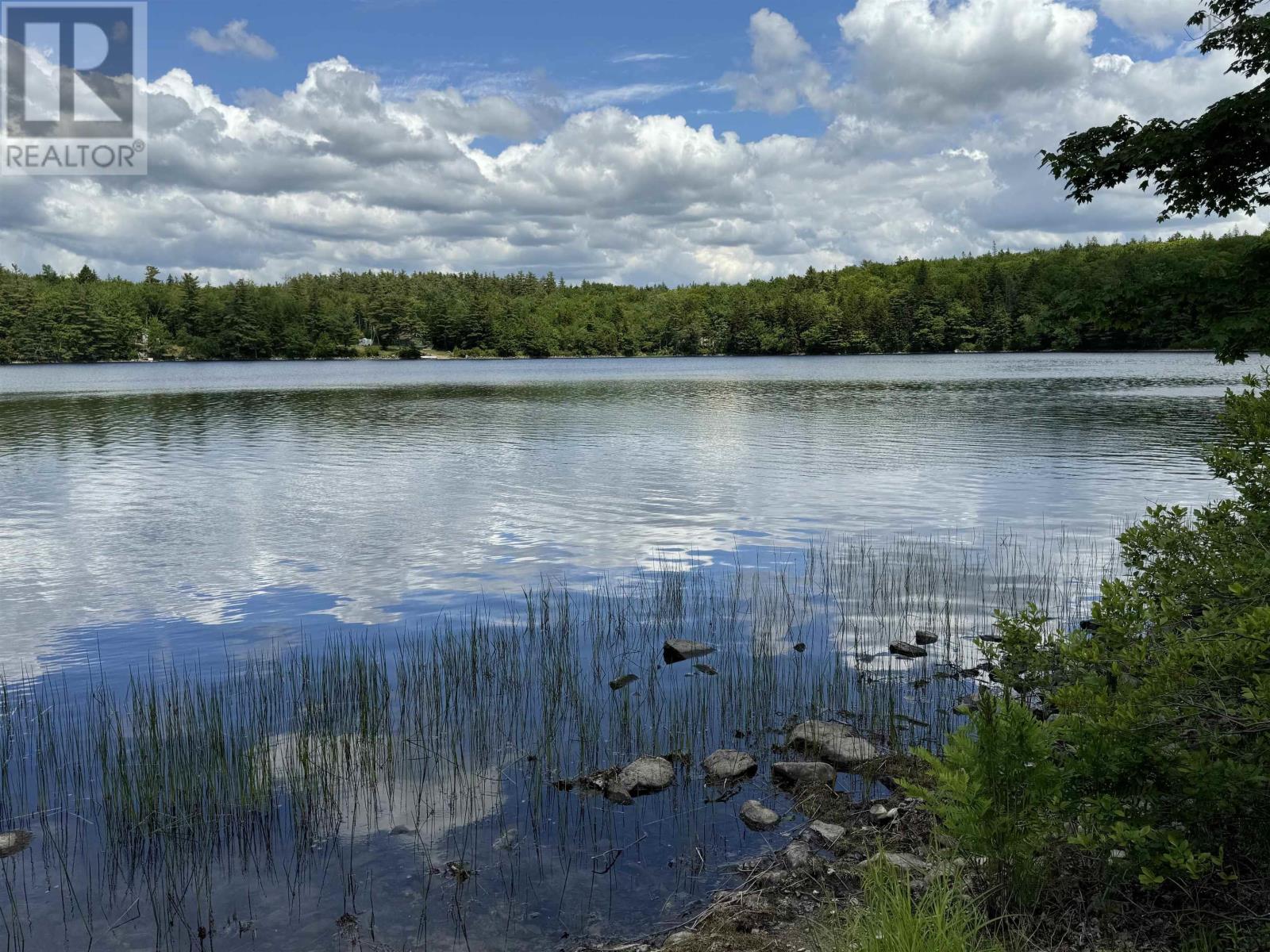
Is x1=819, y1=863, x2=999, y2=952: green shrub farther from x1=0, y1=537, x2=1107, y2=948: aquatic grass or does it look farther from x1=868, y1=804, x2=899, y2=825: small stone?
x1=0, y1=537, x2=1107, y2=948: aquatic grass

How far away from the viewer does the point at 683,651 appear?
46.1 feet

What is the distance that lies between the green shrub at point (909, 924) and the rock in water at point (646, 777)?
3.30 metres

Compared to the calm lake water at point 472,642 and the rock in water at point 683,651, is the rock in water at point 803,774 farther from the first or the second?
the rock in water at point 683,651

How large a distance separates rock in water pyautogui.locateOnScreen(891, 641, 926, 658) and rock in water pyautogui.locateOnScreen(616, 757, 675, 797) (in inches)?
205

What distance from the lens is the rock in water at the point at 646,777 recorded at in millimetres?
9711

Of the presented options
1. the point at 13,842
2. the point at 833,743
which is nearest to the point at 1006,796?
the point at 833,743

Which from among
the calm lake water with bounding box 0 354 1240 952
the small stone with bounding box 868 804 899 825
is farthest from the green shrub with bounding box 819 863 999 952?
the small stone with bounding box 868 804 899 825

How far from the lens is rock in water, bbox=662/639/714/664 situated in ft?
45.8

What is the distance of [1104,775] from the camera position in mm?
5852

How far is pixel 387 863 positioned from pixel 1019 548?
16.6m

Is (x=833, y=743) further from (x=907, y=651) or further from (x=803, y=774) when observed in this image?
(x=907, y=651)

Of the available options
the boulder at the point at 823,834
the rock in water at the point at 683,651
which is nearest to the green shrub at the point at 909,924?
the boulder at the point at 823,834

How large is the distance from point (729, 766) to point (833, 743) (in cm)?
124

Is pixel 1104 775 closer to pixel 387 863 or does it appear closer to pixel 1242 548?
pixel 1242 548
